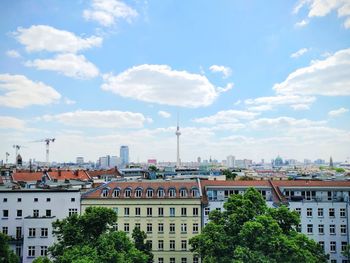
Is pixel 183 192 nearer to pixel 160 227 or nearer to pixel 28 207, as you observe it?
pixel 160 227

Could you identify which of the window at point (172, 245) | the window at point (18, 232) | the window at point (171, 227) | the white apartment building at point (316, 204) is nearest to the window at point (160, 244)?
the window at point (172, 245)

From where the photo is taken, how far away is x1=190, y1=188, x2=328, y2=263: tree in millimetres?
Result: 33781

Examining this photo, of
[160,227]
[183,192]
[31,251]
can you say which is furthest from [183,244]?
[31,251]

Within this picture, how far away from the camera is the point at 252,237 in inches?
1385

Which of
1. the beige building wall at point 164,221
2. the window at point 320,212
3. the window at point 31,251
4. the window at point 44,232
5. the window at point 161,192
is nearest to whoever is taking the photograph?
the window at point 31,251

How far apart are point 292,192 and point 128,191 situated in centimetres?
2918

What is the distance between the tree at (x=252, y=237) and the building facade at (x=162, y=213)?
2052 centimetres

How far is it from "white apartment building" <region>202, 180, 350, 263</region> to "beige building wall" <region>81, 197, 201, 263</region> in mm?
2969

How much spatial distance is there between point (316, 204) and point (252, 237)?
1163 inches

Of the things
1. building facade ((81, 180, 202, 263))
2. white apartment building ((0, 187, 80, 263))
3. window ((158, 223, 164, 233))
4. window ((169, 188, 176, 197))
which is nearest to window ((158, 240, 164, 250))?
building facade ((81, 180, 202, 263))

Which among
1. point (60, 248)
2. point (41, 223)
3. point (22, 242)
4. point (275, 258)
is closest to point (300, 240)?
point (275, 258)

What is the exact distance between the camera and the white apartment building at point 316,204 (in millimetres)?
58500

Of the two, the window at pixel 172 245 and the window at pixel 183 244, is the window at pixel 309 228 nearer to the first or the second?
the window at pixel 183 244

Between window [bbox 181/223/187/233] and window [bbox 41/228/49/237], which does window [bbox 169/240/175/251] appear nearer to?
window [bbox 181/223/187/233]
